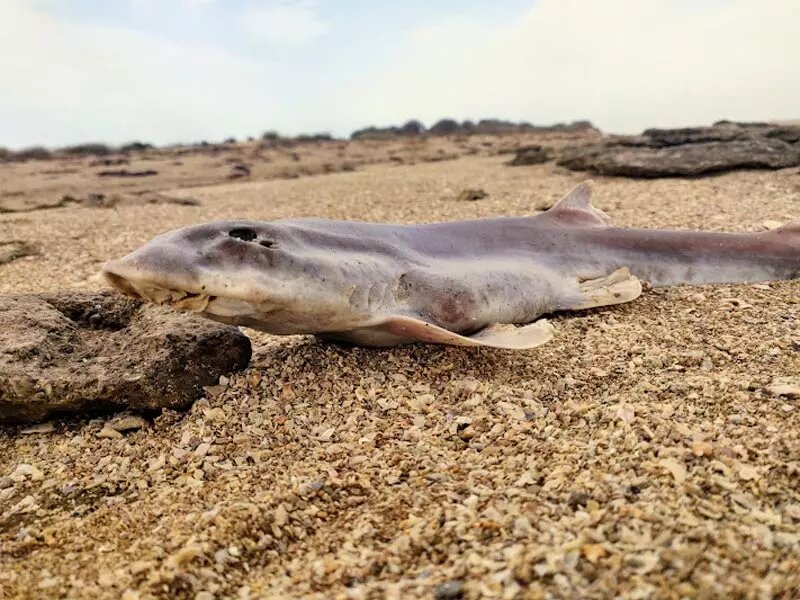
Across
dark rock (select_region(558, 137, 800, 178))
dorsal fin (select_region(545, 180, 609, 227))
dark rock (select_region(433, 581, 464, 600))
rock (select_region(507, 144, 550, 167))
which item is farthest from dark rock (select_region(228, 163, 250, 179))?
dark rock (select_region(433, 581, 464, 600))

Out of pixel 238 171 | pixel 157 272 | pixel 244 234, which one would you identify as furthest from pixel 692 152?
pixel 238 171

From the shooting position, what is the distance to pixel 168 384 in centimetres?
292

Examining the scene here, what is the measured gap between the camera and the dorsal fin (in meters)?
4.52

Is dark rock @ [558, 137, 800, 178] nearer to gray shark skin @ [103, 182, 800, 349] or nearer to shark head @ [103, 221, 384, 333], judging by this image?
gray shark skin @ [103, 182, 800, 349]

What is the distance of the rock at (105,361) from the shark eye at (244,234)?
509mm

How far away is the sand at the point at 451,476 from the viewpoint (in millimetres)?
1732

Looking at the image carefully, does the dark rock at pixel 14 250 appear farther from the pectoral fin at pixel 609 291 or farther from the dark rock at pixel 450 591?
the dark rock at pixel 450 591

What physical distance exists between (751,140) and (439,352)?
7.82 meters

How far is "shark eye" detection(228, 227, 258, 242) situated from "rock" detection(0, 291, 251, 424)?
0.51 metres

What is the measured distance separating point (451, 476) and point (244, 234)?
1328mm

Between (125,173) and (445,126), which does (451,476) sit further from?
(445,126)

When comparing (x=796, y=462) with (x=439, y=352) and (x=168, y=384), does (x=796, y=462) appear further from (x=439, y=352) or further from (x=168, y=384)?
(x=168, y=384)

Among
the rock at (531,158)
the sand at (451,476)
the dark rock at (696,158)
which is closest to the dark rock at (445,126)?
the rock at (531,158)

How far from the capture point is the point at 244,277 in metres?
2.70
